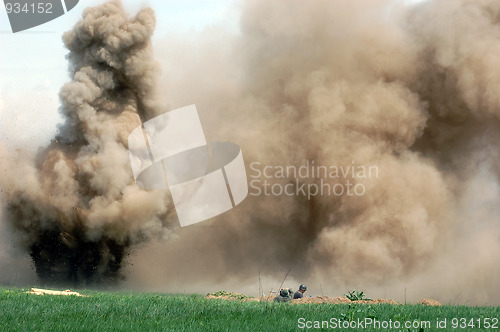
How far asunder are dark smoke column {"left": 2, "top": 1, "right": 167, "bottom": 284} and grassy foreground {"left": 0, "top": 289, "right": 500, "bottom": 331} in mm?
16569

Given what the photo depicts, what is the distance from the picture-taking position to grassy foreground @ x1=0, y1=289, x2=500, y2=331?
34.1 feet

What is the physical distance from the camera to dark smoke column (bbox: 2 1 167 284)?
3062 centimetres

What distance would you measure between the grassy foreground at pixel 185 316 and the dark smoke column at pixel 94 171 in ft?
54.4

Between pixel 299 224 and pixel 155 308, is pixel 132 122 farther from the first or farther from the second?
pixel 155 308

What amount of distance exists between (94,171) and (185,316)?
20.0 metres

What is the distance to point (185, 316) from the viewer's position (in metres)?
11.8

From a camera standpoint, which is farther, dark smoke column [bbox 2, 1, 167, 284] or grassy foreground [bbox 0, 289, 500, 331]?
dark smoke column [bbox 2, 1, 167, 284]

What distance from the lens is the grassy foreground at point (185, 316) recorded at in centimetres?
1038

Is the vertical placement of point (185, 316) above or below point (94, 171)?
below

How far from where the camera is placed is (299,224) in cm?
3519

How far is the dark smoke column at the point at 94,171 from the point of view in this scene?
1206 inches

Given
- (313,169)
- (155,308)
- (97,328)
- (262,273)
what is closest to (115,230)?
(262,273)

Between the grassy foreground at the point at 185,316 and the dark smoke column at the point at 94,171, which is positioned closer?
the grassy foreground at the point at 185,316

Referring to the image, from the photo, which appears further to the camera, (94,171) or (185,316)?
(94,171)
